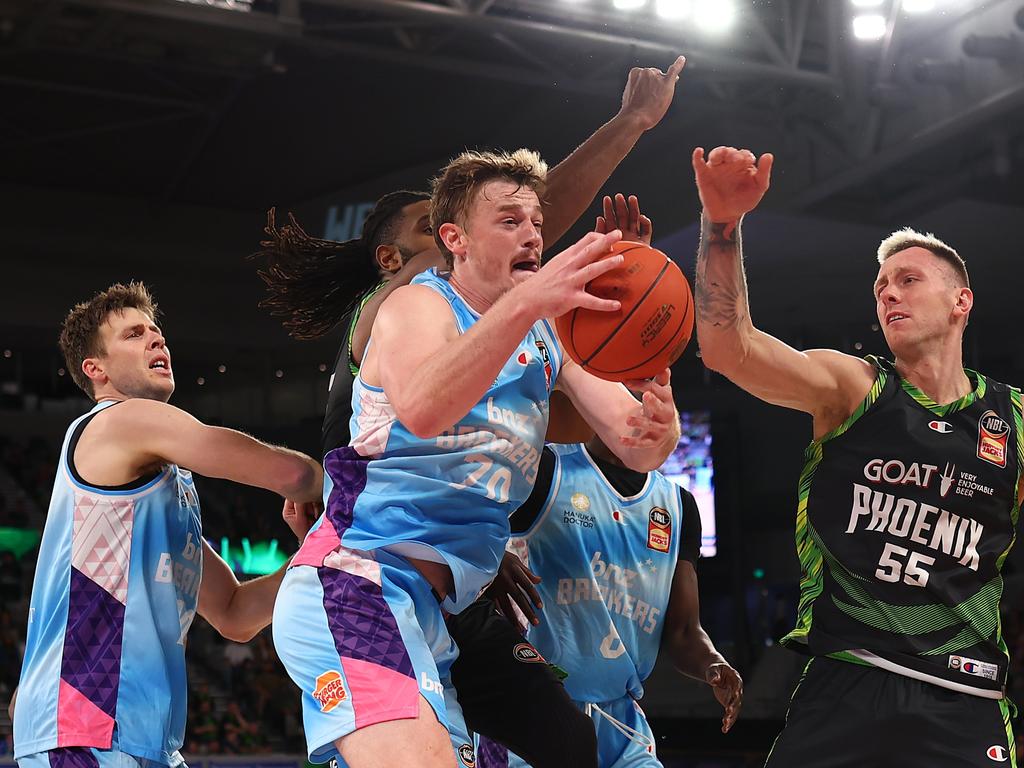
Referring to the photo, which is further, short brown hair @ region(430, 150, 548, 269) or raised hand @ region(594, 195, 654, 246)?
raised hand @ region(594, 195, 654, 246)

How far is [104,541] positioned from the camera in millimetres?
3707

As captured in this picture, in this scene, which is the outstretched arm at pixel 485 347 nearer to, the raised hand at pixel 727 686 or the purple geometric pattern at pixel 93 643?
the purple geometric pattern at pixel 93 643

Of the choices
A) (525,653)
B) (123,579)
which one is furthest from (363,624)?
(123,579)

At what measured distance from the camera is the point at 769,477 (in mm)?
16531

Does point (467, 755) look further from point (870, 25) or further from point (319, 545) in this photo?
point (870, 25)

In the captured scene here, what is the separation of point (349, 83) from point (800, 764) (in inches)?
476

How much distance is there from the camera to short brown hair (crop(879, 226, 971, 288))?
418 cm

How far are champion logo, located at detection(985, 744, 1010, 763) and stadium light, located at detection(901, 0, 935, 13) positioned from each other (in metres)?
8.14

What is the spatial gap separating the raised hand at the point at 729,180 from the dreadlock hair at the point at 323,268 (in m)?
1.30

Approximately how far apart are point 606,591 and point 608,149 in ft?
5.33

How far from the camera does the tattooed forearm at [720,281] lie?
3504 mm

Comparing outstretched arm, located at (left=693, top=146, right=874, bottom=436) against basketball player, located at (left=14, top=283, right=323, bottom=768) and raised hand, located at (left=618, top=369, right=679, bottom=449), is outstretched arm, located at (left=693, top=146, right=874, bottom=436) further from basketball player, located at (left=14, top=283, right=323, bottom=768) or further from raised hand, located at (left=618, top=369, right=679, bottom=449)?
basketball player, located at (left=14, top=283, right=323, bottom=768)

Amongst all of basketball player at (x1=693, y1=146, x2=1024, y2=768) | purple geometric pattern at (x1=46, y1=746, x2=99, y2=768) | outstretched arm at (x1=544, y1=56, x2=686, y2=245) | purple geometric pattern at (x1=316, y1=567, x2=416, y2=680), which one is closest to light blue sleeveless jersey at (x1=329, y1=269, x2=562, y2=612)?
purple geometric pattern at (x1=316, y1=567, x2=416, y2=680)

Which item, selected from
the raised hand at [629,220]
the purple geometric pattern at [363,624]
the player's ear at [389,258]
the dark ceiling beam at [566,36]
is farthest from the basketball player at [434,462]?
the dark ceiling beam at [566,36]
